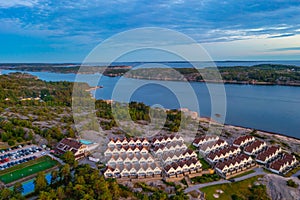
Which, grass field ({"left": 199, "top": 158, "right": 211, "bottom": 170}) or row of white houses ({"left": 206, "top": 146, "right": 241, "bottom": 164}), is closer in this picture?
grass field ({"left": 199, "top": 158, "right": 211, "bottom": 170})

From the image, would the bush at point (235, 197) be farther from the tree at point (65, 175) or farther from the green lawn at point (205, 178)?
the tree at point (65, 175)

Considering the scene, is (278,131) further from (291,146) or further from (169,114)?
(169,114)

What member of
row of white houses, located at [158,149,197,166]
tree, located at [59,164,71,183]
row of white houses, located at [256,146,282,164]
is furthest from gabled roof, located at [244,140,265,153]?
tree, located at [59,164,71,183]

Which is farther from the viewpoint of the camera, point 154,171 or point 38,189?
point 154,171

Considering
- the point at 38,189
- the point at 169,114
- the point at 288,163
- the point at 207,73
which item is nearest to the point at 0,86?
the point at 169,114

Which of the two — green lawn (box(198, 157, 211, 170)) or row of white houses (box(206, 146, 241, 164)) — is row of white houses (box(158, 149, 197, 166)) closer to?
green lawn (box(198, 157, 211, 170))
